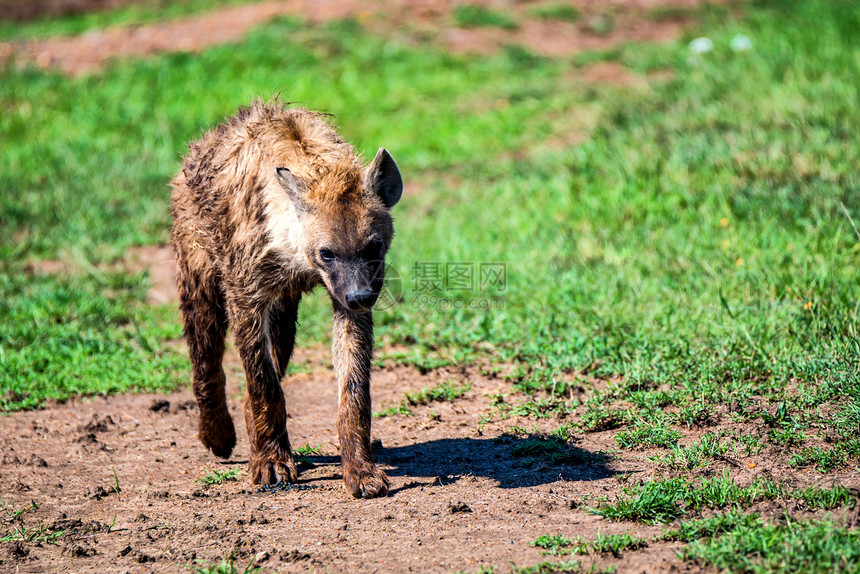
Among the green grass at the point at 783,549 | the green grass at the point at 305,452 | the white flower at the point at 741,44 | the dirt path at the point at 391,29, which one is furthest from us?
the dirt path at the point at 391,29

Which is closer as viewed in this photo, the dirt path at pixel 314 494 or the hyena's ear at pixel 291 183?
the dirt path at pixel 314 494

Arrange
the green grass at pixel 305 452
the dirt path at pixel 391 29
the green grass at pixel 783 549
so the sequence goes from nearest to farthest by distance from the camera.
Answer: the green grass at pixel 783 549
the green grass at pixel 305 452
the dirt path at pixel 391 29

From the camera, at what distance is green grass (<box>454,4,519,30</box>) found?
12523 millimetres

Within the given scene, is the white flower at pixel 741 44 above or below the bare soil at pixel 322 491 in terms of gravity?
above

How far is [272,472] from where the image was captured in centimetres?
470

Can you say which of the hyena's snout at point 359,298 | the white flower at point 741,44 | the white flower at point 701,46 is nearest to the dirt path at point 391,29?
the white flower at point 701,46

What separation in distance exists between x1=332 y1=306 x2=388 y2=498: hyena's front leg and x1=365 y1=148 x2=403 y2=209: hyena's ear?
62cm

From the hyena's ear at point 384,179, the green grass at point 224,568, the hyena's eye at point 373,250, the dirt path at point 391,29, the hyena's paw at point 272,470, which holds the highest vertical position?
the dirt path at point 391,29

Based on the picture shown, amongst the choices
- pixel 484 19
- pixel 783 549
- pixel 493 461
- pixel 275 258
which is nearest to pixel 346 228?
pixel 275 258

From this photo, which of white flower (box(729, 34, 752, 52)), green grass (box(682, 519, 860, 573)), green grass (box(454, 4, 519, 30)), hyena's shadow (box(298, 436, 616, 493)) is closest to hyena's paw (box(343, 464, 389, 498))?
hyena's shadow (box(298, 436, 616, 493))

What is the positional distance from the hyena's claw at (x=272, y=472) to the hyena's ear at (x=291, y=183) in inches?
53.9

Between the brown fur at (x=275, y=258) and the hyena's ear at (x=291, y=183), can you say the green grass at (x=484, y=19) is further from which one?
the hyena's ear at (x=291, y=183)

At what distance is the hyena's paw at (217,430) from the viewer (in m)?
5.14

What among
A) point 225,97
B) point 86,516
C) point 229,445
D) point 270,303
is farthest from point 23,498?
point 225,97
